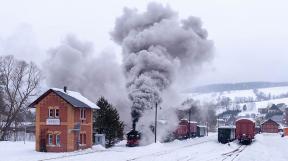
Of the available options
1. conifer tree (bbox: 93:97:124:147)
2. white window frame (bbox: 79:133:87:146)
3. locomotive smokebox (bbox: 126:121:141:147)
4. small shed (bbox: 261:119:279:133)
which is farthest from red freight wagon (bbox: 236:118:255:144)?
small shed (bbox: 261:119:279:133)

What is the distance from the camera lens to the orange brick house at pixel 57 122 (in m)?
38.0

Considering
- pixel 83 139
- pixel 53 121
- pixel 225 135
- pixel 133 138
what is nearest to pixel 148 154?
pixel 83 139

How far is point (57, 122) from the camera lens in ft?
126

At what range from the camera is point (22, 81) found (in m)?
59.1

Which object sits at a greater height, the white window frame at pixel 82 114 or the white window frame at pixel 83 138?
the white window frame at pixel 82 114

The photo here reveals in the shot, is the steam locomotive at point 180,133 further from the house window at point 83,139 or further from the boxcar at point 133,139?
the house window at point 83,139

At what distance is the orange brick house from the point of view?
1497 inches

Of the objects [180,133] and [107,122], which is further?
[180,133]

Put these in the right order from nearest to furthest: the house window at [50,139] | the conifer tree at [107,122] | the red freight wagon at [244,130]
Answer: the house window at [50,139]
the conifer tree at [107,122]
the red freight wagon at [244,130]

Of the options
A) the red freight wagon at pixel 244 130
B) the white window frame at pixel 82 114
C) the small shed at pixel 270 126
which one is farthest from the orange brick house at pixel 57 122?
the small shed at pixel 270 126

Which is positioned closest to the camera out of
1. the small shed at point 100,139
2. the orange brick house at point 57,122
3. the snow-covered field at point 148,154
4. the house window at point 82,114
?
the snow-covered field at point 148,154

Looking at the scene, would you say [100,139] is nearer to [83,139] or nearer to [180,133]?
[83,139]

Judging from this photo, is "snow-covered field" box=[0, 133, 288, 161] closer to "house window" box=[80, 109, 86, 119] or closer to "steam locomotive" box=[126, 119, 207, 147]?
"steam locomotive" box=[126, 119, 207, 147]

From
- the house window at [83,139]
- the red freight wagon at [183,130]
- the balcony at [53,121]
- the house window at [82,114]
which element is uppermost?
the house window at [82,114]
